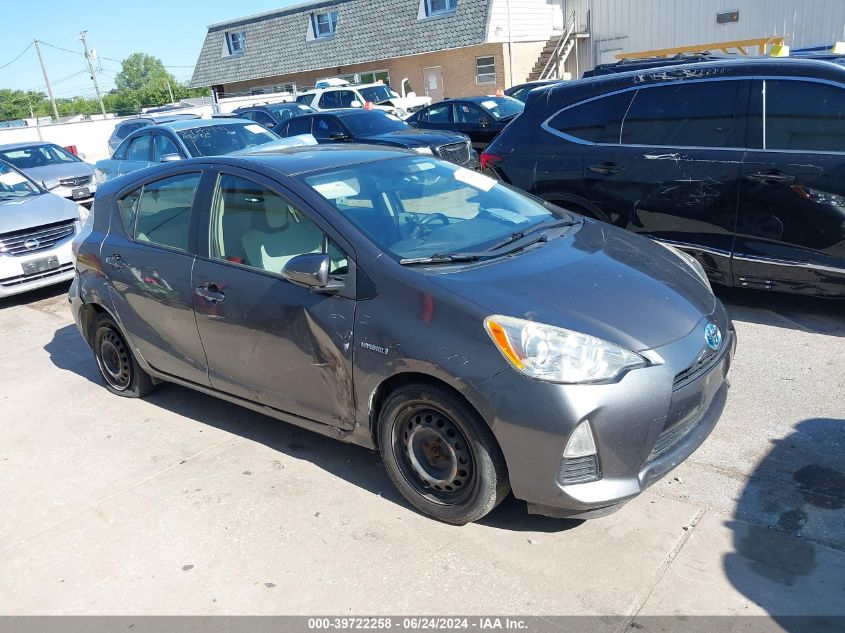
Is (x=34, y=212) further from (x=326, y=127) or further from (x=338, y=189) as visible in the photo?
(x=326, y=127)

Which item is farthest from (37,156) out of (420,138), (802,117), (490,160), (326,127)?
(802,117)

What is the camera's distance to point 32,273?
27.5ft

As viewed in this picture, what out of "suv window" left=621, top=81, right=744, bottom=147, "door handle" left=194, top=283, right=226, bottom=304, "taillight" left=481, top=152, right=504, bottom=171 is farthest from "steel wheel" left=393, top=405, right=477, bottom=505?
"taillight" left=481, top=152, right=504, bottom=171

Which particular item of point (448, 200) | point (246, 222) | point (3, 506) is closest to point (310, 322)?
point (246, 222)

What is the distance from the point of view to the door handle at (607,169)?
605 cm

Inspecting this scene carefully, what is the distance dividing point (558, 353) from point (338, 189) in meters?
1.59

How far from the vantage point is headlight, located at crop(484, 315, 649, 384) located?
3021mm

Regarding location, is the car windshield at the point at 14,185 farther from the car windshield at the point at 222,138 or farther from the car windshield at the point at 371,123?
the car windshield at the point at 371,123

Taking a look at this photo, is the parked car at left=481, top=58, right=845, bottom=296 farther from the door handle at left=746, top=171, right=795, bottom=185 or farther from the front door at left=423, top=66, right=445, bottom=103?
the front door at left=423, top=66, right=445, bottom=103

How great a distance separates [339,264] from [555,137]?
135 inches

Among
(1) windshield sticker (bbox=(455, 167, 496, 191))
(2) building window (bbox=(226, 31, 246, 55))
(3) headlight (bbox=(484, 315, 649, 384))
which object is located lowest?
(3) headlight (bbox=(484, 315, 649, 384))

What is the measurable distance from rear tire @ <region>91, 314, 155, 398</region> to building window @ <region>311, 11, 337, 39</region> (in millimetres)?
31066

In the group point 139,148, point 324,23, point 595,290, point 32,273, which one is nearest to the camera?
point 595,290

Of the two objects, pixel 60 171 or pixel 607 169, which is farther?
pixel 60 171
